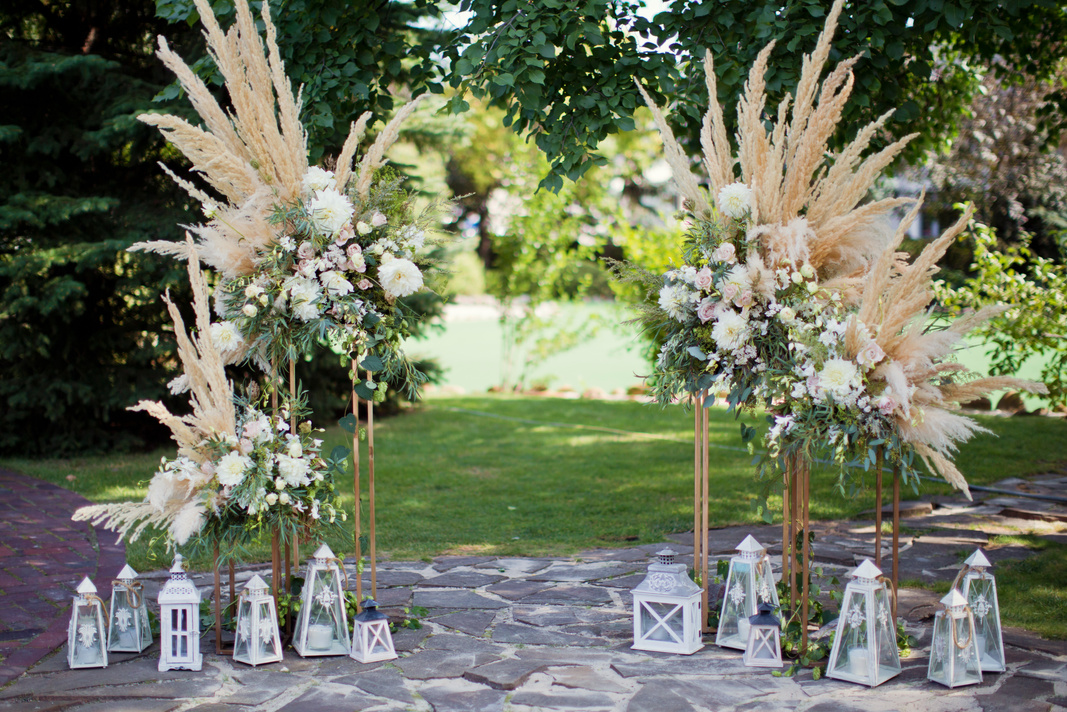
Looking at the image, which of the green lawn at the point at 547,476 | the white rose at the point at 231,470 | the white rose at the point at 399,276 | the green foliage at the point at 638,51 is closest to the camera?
the white rose at the point at 231,470

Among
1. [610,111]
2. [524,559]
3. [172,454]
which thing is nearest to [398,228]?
[610,111]

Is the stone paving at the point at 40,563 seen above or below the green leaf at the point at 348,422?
below

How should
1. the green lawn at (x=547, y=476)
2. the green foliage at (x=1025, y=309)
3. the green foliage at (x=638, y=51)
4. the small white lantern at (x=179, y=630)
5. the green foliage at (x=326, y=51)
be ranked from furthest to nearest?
the green foliage at (x=1025, y=309) < the green lawn at (x=547, y=476) < the green foliage at (x=326, y=51) < the green foliage at (x=638, y=51) < the small white lantern at (x=179, y=630)

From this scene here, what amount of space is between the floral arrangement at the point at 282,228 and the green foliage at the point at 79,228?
4.13m

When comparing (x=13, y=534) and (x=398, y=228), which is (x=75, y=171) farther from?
(x=398, y=228)

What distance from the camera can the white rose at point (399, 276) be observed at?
373 cm

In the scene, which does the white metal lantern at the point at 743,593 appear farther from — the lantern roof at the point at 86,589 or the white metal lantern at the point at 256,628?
the lantern roof at the point at 86,589

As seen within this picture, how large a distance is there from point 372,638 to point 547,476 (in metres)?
4.13

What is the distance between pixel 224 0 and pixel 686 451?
572 cm

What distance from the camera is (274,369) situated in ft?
12.8

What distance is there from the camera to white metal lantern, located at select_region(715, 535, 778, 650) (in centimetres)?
388

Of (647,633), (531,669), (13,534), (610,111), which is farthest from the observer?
(13,534)

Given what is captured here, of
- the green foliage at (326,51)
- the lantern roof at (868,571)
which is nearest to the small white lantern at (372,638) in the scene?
the lantern roof at (868,571)

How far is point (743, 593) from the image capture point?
3.89 metres
